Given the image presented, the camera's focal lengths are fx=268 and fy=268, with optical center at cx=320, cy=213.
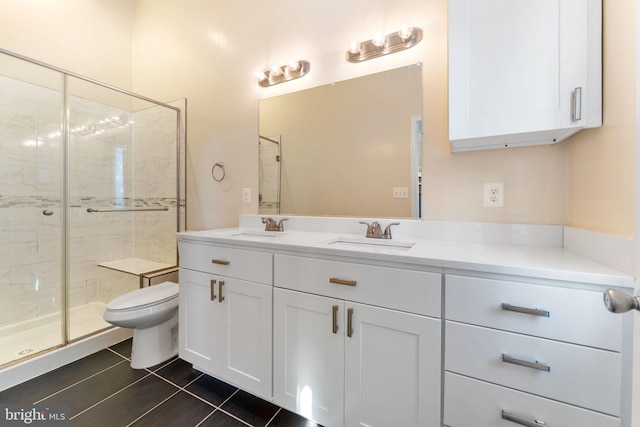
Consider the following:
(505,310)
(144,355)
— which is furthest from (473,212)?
(144,355)

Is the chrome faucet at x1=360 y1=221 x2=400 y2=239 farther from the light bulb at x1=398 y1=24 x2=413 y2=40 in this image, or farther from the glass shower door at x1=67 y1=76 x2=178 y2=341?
the glass shower door at x1=67 y1=76 x2=178 y2=341

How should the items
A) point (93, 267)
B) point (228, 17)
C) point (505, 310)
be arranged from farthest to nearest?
point (93, 267) → point (228, 17) → point (505, 310)

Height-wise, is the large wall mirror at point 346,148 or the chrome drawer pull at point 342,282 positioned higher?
the large wall mirror at point 346,148

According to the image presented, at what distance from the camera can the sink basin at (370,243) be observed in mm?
1313

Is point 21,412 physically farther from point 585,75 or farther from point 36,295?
point 585,75

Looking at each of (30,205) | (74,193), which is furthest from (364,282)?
(30,205)

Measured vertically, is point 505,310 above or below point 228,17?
below

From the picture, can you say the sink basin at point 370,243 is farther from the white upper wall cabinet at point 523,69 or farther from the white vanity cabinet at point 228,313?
the white upper wall cabinet at point 523,69

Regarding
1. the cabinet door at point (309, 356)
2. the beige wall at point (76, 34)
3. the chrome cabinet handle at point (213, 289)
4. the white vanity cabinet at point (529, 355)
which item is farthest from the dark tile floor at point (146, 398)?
the beige wall at point (76, 34)

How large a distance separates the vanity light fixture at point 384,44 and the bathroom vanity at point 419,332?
998mm

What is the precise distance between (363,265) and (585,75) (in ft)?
3.36

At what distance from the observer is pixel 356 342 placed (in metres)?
1.06

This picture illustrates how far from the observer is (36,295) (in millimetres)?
2113

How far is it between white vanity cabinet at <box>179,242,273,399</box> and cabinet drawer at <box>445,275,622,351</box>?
0.82 meters
